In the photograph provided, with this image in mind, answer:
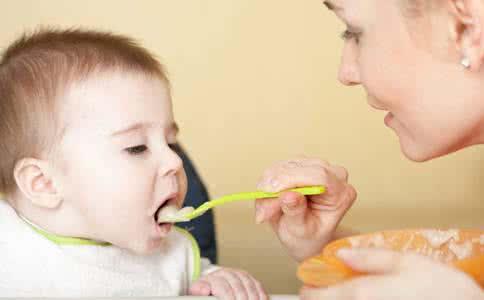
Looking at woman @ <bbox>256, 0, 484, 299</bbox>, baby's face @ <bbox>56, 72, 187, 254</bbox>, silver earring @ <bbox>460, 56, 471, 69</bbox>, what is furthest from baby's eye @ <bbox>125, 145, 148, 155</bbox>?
silver earring @ <bbox>460, 56, 471, 69</bbox>

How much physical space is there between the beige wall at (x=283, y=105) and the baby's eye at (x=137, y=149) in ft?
2.46

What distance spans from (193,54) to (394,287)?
1.04 metres

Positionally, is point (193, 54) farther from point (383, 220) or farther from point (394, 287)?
point (394, 287)

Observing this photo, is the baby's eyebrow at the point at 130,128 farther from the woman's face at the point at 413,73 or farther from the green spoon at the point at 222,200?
the woman's face at the point at 413,73

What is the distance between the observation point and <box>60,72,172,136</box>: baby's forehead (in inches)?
38.1

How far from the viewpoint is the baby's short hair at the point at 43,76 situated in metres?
0.98

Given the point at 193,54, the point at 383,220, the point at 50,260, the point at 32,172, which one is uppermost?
the point at 193,54

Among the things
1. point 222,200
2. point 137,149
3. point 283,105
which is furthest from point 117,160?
point 283,105

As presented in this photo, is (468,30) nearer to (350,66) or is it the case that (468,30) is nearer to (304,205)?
(350,66)

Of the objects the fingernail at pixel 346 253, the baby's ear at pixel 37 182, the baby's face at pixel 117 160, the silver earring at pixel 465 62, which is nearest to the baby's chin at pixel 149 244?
the baby's face at pixel 117 160

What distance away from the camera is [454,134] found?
0.98 metres

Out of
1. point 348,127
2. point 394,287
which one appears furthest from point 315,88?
point 394,287

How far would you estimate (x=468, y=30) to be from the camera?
875 millimetres

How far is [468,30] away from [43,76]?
501 mm
